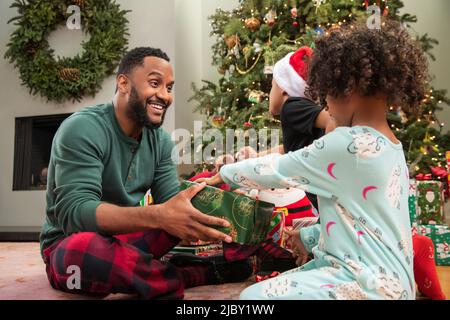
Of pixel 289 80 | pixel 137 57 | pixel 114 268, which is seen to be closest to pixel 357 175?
pixel 114 268

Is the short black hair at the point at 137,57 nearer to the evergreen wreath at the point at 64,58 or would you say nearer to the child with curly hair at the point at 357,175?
the child with curly hair at the point at 357,175


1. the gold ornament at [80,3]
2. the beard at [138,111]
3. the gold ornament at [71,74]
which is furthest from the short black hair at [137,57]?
the gold ornament at [80,3]

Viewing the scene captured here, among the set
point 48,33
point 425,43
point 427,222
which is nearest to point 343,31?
point 427,222

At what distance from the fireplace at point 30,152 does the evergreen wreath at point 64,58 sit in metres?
0.31

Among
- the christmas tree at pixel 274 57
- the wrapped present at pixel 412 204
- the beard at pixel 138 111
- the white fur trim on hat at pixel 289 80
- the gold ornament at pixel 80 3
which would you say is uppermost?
the gold ornament at pixel 80 3

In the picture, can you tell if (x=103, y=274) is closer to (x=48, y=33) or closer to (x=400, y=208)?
(x=400, y=208)

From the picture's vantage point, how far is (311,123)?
1400 millimetres

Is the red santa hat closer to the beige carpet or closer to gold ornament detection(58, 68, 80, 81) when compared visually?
the beige carpet

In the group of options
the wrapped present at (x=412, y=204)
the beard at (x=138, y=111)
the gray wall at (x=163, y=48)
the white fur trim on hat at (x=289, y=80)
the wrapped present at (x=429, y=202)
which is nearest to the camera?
the beard at (x=138, y=111)

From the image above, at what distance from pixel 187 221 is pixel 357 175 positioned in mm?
404

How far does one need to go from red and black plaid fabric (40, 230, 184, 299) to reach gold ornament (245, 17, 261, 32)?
8.82 feet

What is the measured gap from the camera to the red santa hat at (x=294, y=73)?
5.07ft

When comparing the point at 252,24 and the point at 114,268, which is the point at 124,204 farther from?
the point at 252,24

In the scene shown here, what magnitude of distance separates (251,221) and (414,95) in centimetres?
48
